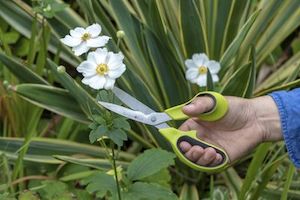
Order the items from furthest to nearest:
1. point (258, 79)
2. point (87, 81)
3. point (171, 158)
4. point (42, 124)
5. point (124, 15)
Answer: point (258, 79)
point (42, 124)
point (124, 15)
point (171, 158)
point (87, 81)

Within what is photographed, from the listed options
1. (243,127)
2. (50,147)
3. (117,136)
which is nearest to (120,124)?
(117,136)

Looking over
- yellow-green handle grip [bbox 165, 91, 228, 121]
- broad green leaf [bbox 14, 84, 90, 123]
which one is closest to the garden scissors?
yellow-green handle grip [bbox 165, 91, 228, 121]

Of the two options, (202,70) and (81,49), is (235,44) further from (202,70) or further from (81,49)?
(81,49)

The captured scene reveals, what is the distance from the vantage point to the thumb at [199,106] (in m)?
1.40

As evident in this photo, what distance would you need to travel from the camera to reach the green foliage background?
1830 millimetres

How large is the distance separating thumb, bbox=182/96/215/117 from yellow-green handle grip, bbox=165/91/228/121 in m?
0.01

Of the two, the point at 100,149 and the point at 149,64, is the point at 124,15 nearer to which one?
the point at 149,64

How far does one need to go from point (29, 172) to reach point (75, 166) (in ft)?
0.52

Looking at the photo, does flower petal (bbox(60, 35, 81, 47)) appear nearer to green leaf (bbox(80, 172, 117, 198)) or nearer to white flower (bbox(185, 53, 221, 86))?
green leaf (bbox(80, 172, 117, 198))

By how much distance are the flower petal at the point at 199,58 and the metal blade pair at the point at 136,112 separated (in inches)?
16.3

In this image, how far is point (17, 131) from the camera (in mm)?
2053

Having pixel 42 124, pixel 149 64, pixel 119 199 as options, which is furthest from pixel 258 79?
pixel 119 199

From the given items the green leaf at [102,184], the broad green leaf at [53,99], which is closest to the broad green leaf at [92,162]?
the broad green leaf at [53,99]

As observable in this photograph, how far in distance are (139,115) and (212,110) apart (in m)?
0.17
